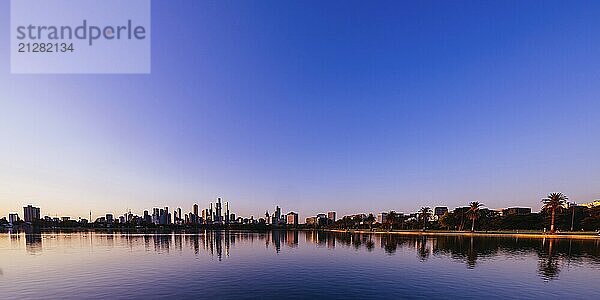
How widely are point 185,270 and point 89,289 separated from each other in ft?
46.9

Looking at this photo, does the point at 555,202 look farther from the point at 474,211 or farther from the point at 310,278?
the point at 310,278

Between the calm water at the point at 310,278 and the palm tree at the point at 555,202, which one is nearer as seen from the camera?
the calm water at the point at 310,278

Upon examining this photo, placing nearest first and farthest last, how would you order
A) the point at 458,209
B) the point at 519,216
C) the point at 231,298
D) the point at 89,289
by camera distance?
the point at 231,298 → the point at 89,289 → the point at 519,216 → the point at 458,209

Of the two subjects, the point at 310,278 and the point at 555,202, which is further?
the point at 555,202

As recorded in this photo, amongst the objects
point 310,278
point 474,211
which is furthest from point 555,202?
point 310,278

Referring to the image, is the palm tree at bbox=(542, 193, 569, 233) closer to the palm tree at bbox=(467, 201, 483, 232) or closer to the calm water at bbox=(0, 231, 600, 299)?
the palm tree at bbox=(467, 201, 483, 232)

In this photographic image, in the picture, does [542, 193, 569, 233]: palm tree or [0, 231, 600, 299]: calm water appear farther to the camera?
[542, 193, 569, 233]: palm tree

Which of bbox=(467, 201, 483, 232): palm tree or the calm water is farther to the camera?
bbox=(467, 201, 483, 232): palm tree

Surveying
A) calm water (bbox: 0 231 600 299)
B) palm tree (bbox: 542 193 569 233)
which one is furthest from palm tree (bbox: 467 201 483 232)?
calm water (bbox: 0 231 600 299)

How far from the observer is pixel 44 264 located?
53.6 meters

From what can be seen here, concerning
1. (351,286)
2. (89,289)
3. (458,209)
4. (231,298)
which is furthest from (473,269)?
(458,209)

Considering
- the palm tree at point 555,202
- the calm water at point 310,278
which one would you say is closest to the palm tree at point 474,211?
the palm tree at point 555,202

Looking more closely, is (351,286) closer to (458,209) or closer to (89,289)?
(89,289)

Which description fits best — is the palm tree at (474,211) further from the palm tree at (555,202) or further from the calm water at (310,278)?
the calm water at (310,278)
